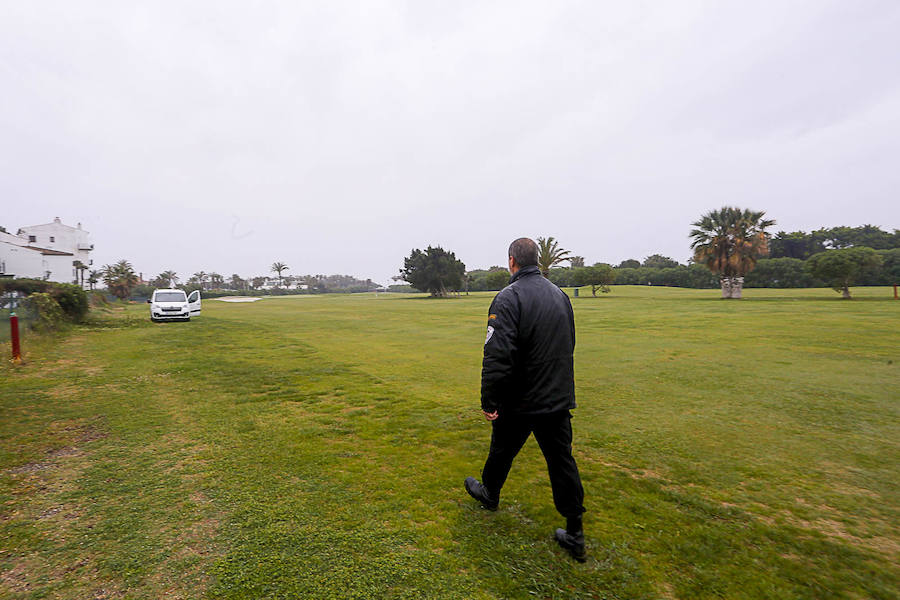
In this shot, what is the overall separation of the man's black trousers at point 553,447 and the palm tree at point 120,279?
74.4 meters

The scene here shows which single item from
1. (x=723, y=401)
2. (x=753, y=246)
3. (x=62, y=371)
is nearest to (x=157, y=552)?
(x=723, y=401)

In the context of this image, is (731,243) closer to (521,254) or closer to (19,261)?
(521,254)

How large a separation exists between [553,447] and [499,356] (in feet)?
2.78

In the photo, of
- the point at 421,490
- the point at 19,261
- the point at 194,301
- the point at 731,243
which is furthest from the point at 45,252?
the point at 731,243

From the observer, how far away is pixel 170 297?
2239 centimetres

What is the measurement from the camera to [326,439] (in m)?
5.22

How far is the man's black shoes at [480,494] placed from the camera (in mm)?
3521

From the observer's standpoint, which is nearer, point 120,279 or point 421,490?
point 421,490

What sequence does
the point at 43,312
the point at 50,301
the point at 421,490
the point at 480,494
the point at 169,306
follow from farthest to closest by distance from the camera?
the point at 169,306, the point at 50,301, the point at 43,312, the point at 421,490, the point at 480,494

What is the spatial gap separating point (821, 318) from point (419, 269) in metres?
61.6

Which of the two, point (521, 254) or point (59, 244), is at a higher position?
point (59, 244)

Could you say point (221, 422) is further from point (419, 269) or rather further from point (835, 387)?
point (419, 269)

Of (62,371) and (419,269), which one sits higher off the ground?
(419,269)

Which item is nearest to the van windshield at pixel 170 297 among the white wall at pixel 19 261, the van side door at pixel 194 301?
the van side door at pixel 194 301
